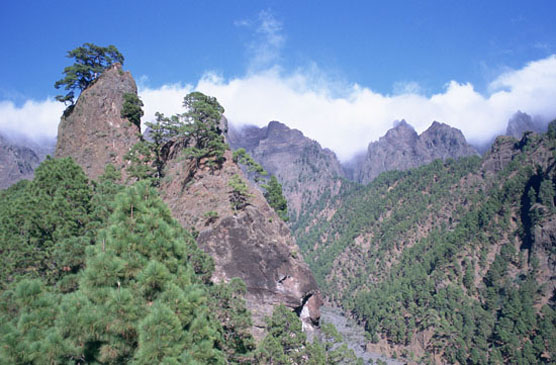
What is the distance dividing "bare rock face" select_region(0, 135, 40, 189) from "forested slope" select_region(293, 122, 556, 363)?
5221 inches

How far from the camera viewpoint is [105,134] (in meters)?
46.8

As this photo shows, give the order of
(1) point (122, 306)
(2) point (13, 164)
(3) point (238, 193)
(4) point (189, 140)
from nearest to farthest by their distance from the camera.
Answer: (1) point (122, 306) → (3) point (238, 193) → (4) point (189, 140) → (2) point (13, 164)

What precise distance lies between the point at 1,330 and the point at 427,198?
16833 cm

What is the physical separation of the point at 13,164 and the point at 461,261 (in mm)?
179110

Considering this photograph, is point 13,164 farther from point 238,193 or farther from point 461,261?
point 461,261

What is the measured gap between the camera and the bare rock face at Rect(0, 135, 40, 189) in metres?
146

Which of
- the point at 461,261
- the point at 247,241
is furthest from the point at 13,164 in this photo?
the point at 461,261

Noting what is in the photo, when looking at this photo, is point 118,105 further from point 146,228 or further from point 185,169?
point 146,228

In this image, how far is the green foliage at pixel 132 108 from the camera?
161 feet

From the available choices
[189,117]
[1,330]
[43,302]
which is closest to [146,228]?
[43,302]

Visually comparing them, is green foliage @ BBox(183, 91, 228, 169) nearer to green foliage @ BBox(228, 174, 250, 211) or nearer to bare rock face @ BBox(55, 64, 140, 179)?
green foliage @ BBox(228, 174, 250, 211)

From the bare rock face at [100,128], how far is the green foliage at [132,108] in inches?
26.7

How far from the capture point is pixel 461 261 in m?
116

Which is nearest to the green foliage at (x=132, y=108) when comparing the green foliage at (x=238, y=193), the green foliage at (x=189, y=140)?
the green foliage at (x=189, y=140)
